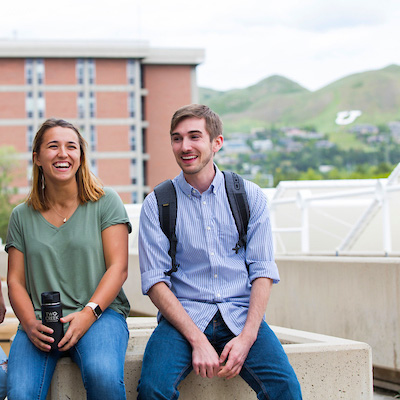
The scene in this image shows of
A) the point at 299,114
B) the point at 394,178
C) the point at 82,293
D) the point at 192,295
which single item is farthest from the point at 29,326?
the point at 299,114

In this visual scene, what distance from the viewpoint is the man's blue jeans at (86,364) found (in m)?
3.26

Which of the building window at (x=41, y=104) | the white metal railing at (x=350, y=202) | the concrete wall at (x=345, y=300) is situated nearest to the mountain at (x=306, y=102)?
the building window at (x=41, y=104)

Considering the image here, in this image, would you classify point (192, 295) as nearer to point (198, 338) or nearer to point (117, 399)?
point (198, 338)

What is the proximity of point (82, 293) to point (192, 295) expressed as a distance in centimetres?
59

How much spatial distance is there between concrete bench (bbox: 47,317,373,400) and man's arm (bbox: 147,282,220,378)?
22 centimetres

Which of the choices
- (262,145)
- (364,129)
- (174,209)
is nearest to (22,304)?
(174,209)

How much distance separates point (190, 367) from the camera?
344cm

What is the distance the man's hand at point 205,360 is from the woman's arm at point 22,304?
2.34ft

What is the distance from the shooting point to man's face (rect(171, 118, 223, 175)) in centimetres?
371

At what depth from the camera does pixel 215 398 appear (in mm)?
3586

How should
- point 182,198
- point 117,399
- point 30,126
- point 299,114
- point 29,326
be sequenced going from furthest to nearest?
point 299,114 → point 30,126 → point 182,198 → point 29,326 → point 117,399

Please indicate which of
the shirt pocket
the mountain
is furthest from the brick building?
the mountain

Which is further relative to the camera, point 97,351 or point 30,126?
point 30,126

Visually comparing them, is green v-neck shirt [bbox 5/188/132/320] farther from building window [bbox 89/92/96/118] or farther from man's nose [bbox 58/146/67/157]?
building window [bbox 89/92/96/118]
